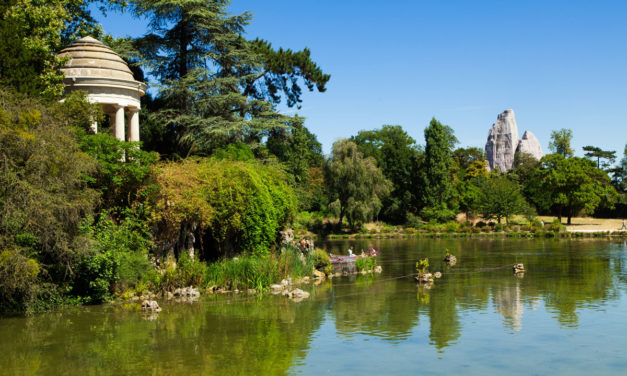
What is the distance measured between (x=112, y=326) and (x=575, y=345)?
1218 cm

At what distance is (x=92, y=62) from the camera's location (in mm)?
23453

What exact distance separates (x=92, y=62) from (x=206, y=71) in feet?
26.1

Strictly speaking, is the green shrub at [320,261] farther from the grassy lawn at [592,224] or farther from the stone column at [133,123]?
the grassy lawn at [592,224]

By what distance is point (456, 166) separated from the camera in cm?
8300

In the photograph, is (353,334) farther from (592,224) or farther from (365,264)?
(592,224)

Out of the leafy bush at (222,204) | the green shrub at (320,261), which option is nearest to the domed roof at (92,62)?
the leafy bush at (222,204)

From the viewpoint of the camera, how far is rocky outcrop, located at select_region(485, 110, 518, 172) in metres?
145

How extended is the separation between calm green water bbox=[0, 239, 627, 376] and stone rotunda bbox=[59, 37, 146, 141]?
9090mm

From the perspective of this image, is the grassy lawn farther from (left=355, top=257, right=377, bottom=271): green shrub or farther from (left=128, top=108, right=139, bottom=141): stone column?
(left=128, top=108, right=139, bottom=141): stone column

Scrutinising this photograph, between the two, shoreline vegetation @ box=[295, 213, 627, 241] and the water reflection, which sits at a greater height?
shoreline vegetation @ box=[295, 213, 627, 241]

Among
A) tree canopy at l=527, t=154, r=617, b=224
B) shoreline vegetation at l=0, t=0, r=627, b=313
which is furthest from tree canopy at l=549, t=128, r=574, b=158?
shoreline vegetation at l=0, t=0, r=627, b=313

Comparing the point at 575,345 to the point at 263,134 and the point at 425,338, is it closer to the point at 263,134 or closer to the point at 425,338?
the point at 425,338

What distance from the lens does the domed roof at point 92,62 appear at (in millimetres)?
23031

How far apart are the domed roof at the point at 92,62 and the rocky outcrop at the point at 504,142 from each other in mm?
133266
